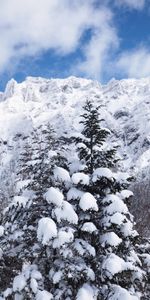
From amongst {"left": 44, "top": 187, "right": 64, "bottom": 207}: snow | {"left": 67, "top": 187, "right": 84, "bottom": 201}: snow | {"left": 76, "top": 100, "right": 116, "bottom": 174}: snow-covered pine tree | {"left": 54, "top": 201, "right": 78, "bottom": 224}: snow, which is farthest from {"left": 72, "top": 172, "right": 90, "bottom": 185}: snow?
{"left": 76, "top": 100, "right": 116, "bottom": 174}: snow-covered pine tree

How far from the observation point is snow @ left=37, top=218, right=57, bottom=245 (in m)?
14.5

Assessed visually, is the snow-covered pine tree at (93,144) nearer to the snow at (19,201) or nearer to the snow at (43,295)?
the snow at (19,201)

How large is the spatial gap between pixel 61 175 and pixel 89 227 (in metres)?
2.13

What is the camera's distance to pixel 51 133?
17.0 metres

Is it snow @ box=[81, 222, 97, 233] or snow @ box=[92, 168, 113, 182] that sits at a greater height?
snow @ box=[92, 168, 113, 182]

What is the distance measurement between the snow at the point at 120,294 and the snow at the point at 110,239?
1.56 metres

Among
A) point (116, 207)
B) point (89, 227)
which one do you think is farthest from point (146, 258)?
point (89, 227)

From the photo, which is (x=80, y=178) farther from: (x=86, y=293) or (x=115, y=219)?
(x=86, y=293)

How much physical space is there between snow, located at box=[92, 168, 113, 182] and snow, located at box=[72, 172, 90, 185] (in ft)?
1.06

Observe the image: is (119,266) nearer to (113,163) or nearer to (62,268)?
(62,268)

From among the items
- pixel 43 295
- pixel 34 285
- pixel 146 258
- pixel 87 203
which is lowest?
pixel 43 295

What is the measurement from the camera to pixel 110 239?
15.6 m

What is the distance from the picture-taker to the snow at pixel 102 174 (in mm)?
16484

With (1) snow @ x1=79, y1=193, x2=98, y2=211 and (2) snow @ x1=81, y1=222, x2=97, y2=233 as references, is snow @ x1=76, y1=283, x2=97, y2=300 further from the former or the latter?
(1) snow @ x1=79, y1=193, x2=98, y2=211
